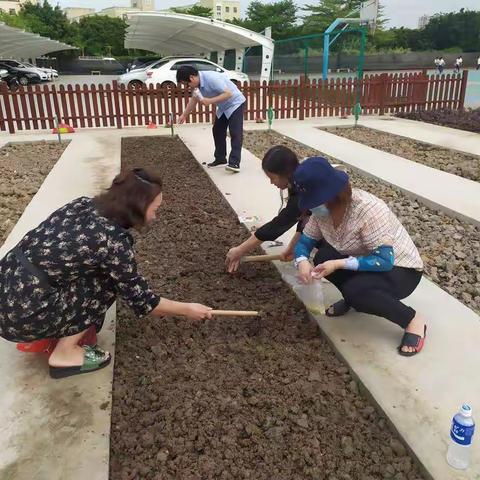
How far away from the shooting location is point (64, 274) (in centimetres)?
222

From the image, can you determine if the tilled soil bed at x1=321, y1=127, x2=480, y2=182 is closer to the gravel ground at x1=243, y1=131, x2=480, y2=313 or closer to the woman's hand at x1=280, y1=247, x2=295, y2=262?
the gravel ground at x1=243, y1=131, x2=480, y2=313

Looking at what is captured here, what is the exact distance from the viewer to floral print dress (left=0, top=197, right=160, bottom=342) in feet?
7.09

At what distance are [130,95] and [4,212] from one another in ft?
22.3

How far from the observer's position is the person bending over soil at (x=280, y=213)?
306cm

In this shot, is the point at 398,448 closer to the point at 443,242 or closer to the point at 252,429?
the point at 252,429

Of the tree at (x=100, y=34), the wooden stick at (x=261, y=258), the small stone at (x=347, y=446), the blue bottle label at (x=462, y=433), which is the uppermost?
the tree at (x=100, y=34)

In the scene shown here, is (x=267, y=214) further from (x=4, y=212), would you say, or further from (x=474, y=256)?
(x=4, y=212)

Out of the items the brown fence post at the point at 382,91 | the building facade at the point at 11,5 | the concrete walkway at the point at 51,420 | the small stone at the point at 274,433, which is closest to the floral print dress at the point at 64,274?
the concrete walkway at the point at 51,420

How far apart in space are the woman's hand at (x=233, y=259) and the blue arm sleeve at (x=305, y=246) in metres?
0.69

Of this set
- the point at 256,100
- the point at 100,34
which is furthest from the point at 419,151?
the point at 100,34

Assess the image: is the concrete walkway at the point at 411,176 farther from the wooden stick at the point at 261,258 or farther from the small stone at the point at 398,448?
the small stone at the point at 398,448

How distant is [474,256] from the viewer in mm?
4066

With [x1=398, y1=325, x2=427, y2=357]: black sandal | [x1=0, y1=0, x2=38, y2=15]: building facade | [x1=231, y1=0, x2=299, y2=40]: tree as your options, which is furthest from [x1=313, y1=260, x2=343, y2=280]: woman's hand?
[x1=0, y1=0, x2=38, y2=15]: building facade

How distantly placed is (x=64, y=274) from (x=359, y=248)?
4.81ft
